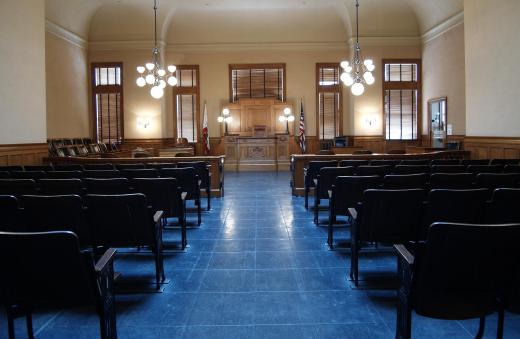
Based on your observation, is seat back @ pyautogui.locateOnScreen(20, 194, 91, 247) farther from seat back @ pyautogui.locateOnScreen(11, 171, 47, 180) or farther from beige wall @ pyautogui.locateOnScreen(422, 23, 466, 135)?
beige wall @ pyautogui.locateOnScreen(422, 23, 466, 135)

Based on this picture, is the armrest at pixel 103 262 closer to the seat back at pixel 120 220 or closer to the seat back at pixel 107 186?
the seat back at pixel 120 220

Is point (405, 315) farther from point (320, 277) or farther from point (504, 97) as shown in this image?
point (504, 97)

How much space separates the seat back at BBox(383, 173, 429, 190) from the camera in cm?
422

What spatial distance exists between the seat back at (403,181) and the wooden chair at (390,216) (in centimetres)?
75

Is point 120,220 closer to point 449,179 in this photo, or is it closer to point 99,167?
point 449,179

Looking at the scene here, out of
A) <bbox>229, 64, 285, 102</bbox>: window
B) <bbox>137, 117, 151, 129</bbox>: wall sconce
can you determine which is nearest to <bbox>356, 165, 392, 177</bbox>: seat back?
<bbox>229, 64, 285, 102</bbox>: window

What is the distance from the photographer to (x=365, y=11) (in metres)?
15.2

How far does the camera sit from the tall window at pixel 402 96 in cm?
1582

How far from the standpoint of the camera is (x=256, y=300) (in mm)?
3318

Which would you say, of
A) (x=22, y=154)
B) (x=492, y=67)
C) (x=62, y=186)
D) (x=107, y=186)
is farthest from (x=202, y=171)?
(x=492, y=67)

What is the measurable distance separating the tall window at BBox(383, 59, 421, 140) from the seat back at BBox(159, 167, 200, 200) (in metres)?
11.4

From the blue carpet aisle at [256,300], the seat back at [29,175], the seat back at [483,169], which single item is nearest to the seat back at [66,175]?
the seat back at [29,175]

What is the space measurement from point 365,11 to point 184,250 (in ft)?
42.4

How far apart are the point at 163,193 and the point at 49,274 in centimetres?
249
